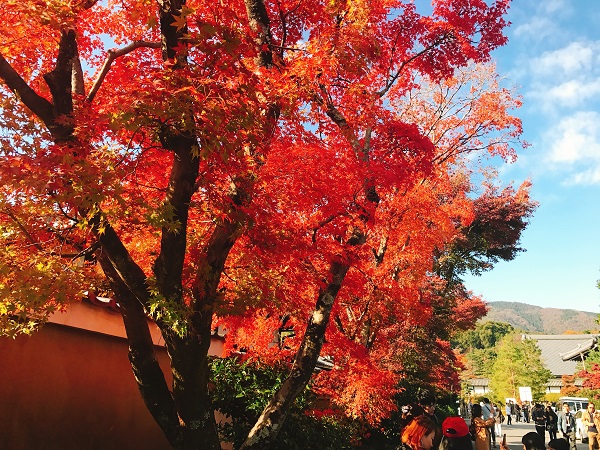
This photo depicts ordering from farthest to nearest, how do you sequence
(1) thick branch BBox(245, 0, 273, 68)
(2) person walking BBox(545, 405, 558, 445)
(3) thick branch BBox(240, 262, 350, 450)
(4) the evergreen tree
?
1. (4) the evergreen tree
2. (2) person walking BBox(545, 405, 558, 445)
3. (3) thick branch BBox(240, 262, 350, 450)
4. (1) thick branch BBox(245, 0, 273, 68)

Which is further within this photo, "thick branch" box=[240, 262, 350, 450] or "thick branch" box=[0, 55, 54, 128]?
"thick branch" box=[240, 262, 350, 450]

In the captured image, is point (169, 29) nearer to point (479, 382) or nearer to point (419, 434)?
point (419, 434)

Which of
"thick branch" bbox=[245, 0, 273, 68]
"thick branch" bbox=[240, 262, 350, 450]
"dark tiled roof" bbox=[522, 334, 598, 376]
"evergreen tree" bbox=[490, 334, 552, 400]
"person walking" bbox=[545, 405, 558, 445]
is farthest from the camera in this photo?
"dark tiled roof" bbox=[522, 334, 598, 376]

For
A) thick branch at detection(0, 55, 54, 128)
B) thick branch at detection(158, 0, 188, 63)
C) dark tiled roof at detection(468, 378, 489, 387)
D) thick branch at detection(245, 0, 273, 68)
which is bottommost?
dark tiled roof at detection(468, 378, 489, 387)

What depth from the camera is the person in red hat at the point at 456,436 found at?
293 inches

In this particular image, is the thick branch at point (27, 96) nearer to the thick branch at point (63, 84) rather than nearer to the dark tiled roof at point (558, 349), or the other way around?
the thick branch at point (63, 84)

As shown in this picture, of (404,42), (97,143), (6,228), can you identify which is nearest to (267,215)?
(97,143)

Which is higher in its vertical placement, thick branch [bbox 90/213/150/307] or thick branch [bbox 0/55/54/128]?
thick branch [bbox 0/55/54/128]

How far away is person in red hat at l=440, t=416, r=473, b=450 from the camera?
743 centimetres

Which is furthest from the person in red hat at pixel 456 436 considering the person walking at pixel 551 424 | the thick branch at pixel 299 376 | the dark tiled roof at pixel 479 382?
the dark tiled roof at pixel 479 382

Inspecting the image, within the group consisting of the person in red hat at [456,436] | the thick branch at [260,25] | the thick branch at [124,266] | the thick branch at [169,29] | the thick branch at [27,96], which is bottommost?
the person in red hat at [456,436]

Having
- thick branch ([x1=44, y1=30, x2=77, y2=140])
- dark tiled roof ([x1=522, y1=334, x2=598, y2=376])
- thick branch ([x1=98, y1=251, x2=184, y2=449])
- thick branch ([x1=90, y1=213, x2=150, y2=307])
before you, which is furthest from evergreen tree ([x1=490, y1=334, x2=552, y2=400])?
thick branch ([x1=44, y1=30, x2=77, y2=140])

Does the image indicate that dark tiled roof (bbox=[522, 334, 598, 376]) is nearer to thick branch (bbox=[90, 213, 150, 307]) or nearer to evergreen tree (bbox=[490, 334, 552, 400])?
evergreen tree (bbox=[490, 334, 552, 400])

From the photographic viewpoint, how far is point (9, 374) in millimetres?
7547
